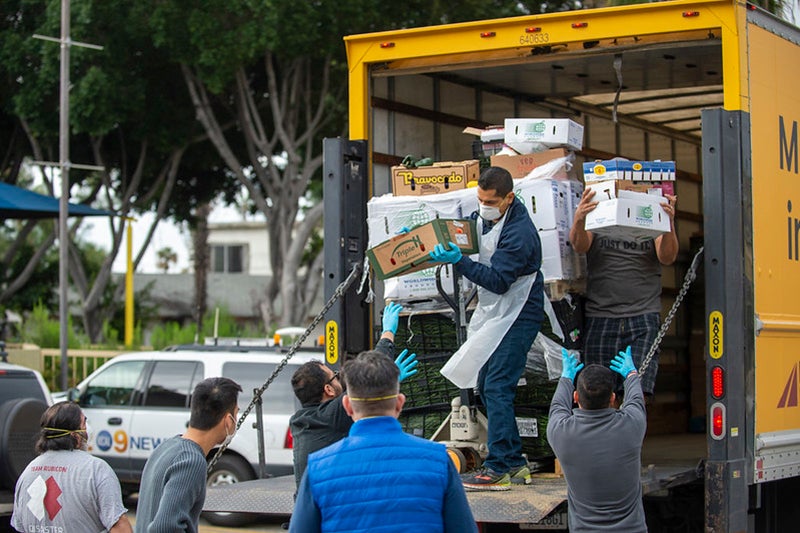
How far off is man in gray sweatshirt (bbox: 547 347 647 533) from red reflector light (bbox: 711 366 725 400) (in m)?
1.11

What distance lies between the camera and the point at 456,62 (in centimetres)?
760

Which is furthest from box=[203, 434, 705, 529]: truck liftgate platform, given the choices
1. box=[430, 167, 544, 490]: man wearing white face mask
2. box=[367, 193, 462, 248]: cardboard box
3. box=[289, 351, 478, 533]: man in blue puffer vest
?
box=[289, 351, 478, 533]: man in blue puffer vest

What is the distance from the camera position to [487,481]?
259 inches

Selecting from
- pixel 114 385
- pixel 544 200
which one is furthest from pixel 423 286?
pixel 114 385

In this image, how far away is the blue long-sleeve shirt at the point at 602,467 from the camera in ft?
18.0

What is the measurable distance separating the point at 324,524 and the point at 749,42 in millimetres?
4396

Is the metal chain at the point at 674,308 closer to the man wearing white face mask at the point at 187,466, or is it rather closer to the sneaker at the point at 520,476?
the sneaker at the point at 520,476

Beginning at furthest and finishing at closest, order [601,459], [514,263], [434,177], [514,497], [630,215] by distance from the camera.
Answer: [434,177] < [630,215] < [514,263] < [514,497] < [601,459]

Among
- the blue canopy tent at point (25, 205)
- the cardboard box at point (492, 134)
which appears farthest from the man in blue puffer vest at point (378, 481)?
the blue canopy tent at point (25, 205)

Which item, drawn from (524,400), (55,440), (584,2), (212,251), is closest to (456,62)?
(524,400)

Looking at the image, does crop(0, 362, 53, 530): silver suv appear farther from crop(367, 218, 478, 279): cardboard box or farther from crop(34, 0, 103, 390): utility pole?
crop(34, 0, 103, 390): utility pole

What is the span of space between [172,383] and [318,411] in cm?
761

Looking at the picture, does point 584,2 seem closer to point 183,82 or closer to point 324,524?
point 183,82

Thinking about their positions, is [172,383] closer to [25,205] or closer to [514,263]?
[25,205]
